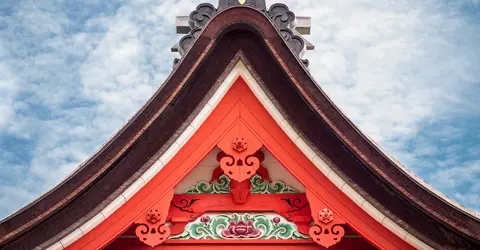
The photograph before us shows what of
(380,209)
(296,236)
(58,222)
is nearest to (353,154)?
(380,209)

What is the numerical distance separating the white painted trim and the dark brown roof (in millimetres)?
50

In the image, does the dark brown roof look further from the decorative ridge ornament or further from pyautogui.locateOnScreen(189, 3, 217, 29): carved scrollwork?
pyautogui.locateOnScreen(189, 3, 217, 29): carved scrollwork

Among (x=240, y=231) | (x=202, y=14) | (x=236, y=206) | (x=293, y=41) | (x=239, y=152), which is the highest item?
(x=202, y=14)

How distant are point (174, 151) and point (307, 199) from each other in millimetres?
1313

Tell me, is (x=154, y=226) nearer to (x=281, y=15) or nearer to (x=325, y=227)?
(x=325, y=227)

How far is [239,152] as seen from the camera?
17.0 ft

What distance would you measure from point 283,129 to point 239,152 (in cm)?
47

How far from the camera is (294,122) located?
515 centimetres

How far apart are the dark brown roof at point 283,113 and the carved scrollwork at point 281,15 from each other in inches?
18.3

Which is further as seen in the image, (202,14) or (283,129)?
(202,14)

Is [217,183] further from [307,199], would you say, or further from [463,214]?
[463,214]

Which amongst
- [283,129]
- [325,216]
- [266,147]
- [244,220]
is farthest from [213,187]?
[325,216]

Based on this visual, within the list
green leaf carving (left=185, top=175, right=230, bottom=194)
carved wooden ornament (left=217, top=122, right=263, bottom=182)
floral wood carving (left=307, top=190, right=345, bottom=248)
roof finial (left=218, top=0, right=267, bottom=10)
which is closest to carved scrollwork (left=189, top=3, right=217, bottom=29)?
roof finial (left=218, top=0, right=267, bottom=10)

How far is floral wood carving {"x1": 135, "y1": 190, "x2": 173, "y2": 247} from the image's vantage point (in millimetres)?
4984
